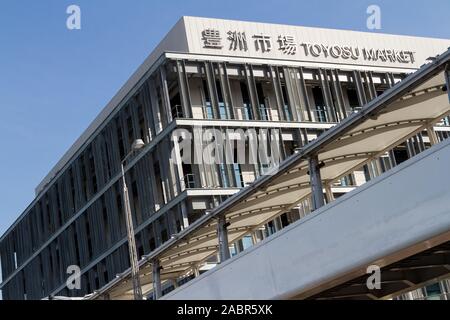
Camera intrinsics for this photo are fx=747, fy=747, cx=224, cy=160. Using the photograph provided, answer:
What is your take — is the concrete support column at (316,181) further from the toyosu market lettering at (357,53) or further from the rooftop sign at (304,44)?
the toyosu market lettering at (357,53)

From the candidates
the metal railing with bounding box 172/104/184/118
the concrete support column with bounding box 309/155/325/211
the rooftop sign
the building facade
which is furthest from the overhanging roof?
the rooftop sign

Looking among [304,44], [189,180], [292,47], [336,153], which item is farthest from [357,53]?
[336,153]

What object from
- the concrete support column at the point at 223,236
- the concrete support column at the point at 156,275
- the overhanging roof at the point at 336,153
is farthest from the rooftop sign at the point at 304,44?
the concrete support column at the point at 223,236

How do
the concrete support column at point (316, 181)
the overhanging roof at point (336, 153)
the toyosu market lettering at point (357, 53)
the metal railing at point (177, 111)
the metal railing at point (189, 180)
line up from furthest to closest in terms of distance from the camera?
the toyosu market lettering at point (357, 53) → the metal railing at point (177, 111) → the metal railing at point (189, 180) → the concrete support column at point (316, 181) → the overhanging roof at point (336, 153)

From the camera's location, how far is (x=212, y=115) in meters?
40.7

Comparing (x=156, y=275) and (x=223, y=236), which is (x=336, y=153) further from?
(x=156, y=275)

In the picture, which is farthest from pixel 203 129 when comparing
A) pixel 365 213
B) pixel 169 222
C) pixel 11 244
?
pixel 11 244

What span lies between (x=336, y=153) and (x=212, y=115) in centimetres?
2447

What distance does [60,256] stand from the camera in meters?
53.8

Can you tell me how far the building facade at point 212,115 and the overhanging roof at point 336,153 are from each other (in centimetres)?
1546

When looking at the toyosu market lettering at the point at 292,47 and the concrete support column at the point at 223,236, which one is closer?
the concrete support column at the point at 223,236

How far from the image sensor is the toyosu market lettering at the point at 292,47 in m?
42.3
